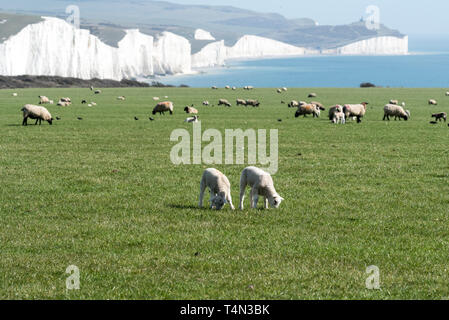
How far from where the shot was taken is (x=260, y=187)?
15117 millimetres

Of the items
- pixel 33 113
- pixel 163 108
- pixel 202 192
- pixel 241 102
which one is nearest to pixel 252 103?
pixel 241 102

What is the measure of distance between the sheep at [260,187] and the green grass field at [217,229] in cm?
36

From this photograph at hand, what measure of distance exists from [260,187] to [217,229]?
209 cm

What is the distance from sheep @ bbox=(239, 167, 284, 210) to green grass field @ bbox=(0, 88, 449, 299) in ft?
1.17

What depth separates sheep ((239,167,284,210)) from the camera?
15.0 metres

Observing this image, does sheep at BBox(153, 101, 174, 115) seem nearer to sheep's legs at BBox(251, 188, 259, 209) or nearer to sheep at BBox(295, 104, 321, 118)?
sheep at BBox(295, 104, 321, 118)

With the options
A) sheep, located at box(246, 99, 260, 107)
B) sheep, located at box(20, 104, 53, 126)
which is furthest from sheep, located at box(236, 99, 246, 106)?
sheep, located at box(20, 104, 53, 126)

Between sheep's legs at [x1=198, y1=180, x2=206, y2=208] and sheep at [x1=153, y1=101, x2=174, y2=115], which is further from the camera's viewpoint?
sheep at [x1=153, y1=101, x2=174, y2=115]

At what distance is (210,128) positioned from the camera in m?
38.9

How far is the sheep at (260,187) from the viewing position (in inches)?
591

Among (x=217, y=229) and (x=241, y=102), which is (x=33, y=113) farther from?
(x=217, y=229)

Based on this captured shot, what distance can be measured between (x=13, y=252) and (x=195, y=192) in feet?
22.3

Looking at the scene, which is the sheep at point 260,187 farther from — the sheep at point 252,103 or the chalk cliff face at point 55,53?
the chalk cliff face at point 55,53

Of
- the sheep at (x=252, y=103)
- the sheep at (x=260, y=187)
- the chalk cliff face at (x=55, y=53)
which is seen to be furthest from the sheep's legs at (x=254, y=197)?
the chalk cliff face at (x=55, y=53)
